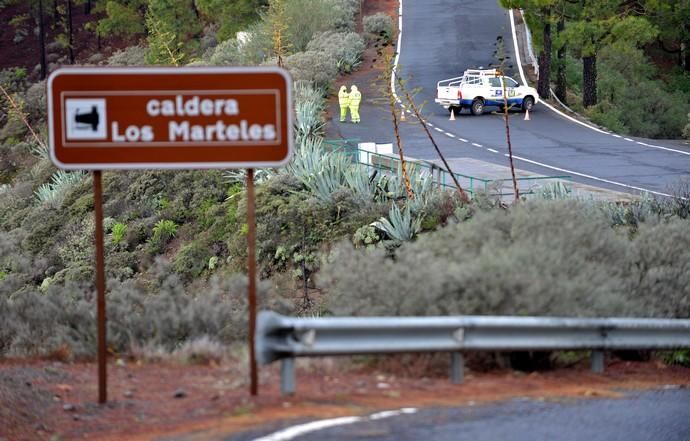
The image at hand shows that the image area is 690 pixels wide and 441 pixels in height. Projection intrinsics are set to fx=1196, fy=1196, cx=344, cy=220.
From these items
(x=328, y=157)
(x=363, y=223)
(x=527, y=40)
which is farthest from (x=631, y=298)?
(x=527, y=40)

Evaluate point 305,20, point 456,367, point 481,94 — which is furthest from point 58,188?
point 456,367

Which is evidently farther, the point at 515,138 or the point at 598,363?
the point at 515,138

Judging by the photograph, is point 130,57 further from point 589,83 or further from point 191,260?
point 191,260

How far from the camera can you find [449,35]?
5800 centimetres

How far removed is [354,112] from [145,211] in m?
10.4

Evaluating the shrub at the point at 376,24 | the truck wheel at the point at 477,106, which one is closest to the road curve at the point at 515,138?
the truck wheel at the point at 477,106

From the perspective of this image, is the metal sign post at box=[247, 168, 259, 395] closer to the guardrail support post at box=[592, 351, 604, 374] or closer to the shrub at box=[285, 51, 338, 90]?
the guardrail support post at box=[592, 351, 604, 374]

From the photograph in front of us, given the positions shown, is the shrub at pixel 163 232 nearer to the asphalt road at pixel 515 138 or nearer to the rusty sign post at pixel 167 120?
the asphalt road at pixel 515 138

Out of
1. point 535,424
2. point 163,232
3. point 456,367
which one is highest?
point 163,232

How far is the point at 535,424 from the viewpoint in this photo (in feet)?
26.7

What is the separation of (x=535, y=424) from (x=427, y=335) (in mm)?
1050

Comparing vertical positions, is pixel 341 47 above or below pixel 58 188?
above

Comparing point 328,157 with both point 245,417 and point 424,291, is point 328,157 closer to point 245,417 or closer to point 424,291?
point 424,291

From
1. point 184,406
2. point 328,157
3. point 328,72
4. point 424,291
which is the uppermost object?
point 328,72
